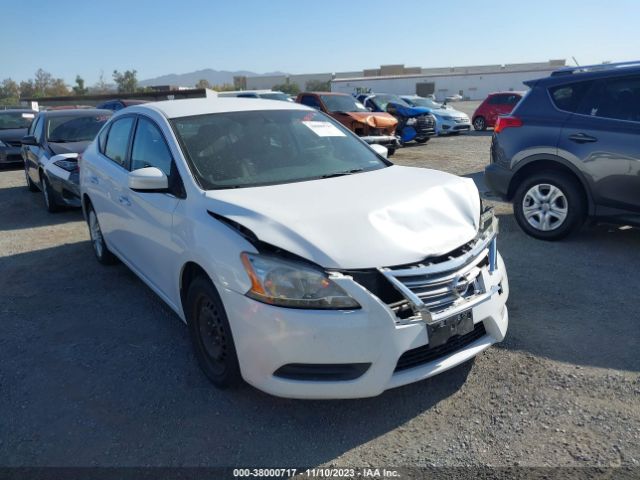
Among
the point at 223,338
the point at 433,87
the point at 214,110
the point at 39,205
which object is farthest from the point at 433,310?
the point at 433,87

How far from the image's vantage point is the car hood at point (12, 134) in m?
14.0

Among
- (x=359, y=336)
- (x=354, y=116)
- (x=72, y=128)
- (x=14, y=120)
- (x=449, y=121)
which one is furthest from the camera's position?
(x=449, y=121)

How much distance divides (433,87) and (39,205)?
243 feet

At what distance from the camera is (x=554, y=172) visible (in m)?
5.63

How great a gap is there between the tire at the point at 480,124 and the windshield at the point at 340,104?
25.4 ft

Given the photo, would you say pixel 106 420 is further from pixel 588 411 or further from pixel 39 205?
pixel 39 205

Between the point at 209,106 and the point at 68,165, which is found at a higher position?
the point at 209,106

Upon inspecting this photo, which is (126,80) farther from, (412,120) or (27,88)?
(412,120)

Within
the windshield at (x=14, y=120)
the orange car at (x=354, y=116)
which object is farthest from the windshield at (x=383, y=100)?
the windshield at (x=14, y=120)

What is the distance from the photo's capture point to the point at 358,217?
9.38ft

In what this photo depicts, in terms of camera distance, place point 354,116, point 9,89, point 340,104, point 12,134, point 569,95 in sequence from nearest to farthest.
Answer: point 569,95 → point 354,116 → point 12,134 → point 340,104 → point 9,89

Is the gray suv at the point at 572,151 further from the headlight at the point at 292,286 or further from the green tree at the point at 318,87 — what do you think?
the green tree at the point at 318,87

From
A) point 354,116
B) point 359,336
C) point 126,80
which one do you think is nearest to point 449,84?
point 126,80

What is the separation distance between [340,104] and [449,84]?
6921cm
